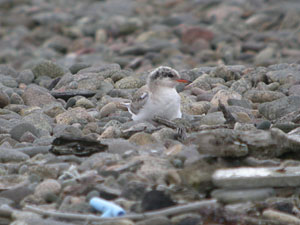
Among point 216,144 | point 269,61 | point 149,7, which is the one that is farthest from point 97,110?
point 149,7

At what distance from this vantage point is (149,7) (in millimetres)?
23219

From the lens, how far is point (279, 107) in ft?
23.8

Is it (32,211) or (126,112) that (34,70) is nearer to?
(126,112)

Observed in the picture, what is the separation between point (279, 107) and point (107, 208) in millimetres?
3499

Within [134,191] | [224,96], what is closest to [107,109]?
[224,96]

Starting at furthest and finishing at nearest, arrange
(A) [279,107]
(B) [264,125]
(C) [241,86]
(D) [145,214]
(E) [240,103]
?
(C) [241,86] < (E) [240,103] < (A) [279,107] < (B) [264,125] < (D) [145,214]

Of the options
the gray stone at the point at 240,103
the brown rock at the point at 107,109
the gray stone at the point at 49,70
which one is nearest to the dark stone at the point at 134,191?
the brown rock at the point at 107,109

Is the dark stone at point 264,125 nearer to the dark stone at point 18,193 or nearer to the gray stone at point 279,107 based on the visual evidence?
the gray stone at point 279,107

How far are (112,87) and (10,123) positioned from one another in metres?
2.12

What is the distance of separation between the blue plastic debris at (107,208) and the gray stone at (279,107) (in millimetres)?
3296

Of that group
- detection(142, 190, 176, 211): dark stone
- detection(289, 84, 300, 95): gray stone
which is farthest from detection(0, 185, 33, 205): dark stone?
detection(289, 84, 300, 95): gray stone

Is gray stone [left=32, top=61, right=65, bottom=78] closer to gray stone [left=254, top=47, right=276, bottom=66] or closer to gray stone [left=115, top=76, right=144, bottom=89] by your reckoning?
gray stone [left=115, top=76, right=144, bottom=89]

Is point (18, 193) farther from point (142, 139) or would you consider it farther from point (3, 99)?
point (3, 99)

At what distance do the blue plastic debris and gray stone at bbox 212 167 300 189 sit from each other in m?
0.81
